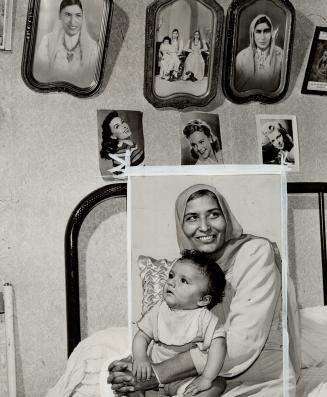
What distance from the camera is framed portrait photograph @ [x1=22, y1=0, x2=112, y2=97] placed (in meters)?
1.54

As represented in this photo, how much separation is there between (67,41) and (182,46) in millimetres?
318

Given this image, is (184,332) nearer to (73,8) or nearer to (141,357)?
(141,357)

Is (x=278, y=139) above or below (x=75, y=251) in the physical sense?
above

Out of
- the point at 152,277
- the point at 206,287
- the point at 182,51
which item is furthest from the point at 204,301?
the point at 182,51

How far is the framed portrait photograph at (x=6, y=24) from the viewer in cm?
155

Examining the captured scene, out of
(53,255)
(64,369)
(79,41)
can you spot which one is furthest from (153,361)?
(79,41)

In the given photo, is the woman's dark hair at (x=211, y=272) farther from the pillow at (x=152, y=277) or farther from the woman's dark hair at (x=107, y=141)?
the woman's dark hair at (x=107, y=141)

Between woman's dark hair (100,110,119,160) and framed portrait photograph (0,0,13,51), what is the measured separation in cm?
32

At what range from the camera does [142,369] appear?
4.94ft

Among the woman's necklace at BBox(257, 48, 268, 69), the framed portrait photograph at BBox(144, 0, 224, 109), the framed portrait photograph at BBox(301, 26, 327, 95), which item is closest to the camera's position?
the framed portrait photograph at BBox(144, 0, 224, 109)

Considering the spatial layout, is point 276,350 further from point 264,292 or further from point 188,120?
point 188,120

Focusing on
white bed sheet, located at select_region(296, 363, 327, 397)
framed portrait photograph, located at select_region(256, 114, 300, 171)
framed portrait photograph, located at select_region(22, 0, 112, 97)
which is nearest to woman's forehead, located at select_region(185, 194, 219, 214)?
framed portrait photograph, located at select_region(256, 114, 300, 171)

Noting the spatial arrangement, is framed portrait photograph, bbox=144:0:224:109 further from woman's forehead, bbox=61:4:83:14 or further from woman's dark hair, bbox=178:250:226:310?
woman's dark hair, bbox=178:250:226:310

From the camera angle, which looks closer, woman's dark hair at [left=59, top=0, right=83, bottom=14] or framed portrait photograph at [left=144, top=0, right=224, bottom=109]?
woman's dark hair at [left=59, top=0, right=83, bottom=14]
